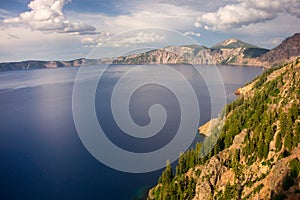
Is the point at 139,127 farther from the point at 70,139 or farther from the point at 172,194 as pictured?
the point at 172,194

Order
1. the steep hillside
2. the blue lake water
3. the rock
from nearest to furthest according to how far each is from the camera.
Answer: the steep hillside
the blue lake water
the rock

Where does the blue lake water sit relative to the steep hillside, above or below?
below

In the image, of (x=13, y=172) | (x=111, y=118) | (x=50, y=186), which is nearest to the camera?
(x=50, y=186)

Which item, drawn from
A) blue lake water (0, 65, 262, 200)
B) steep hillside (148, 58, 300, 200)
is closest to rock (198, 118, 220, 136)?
blue lake water (0, 65, 262, 200)

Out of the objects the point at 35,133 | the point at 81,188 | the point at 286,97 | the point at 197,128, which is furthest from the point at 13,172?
the point at 286,97

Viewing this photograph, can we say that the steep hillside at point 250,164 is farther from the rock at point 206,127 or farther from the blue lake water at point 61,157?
the rock at point 206,127

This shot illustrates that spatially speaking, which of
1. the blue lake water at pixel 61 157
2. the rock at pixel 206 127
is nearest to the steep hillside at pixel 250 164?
the blue lake water at pixel 61 157

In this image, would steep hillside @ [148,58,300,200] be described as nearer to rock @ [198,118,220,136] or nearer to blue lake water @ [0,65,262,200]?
blue lake water @ [0,65,262,200]

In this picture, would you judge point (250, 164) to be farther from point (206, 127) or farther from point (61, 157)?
point (61, 157)
